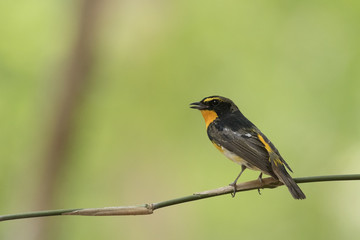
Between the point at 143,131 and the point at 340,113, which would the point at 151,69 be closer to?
the point at 143,131

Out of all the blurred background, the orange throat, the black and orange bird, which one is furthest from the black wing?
the blurred background

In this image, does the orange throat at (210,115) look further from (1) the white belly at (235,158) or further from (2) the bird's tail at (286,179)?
(2) the bird's tail at (286,179)

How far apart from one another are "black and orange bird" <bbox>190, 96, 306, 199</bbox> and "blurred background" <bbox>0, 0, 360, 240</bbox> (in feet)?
11.8

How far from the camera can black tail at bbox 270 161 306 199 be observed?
2852 mm

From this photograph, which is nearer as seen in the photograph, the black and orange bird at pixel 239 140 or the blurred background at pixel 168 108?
the black and orange bird at pixel 239 140

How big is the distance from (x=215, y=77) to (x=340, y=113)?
79.2 inches

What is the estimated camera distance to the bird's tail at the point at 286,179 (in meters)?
2.86

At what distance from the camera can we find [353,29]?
800cm

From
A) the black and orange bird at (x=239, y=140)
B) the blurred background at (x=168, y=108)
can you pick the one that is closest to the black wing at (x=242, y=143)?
the black and orange bird at (x=239, y=140)

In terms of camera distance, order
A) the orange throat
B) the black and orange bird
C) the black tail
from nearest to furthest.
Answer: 1. the black tail
2. the black and orange bird
3. the orange throat

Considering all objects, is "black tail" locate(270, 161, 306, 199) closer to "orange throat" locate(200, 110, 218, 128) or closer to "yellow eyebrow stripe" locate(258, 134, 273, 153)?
"yellow eyebrow stripe" locate(258, 134, 273, 153)

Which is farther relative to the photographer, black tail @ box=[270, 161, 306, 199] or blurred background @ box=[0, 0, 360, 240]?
blurred background @ box=[0, 0, 360, 240]

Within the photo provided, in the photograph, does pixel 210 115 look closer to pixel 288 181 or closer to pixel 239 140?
pixel 239 140

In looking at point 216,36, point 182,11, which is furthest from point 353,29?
point 182,11
